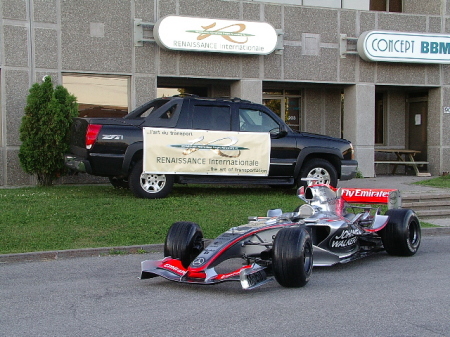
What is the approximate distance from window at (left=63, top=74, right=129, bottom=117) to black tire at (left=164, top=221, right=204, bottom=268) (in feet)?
31.8

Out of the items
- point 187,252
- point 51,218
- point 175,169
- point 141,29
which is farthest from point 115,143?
point 187,252

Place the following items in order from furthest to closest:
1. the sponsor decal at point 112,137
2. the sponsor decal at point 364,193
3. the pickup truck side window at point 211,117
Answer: the pickup truck side window at point 211,117
the sponsor decal at point 112,137
the sponsor decal at point 364,193

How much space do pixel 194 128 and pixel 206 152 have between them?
555 mm

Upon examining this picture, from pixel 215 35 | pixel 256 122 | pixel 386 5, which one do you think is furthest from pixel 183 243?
pixel 386 5

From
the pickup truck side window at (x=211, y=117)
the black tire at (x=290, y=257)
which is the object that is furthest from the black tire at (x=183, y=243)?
the pickup truck side window at (x=211, y=117)

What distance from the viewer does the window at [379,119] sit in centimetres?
2165

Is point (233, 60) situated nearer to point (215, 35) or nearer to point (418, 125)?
point (215, 35)

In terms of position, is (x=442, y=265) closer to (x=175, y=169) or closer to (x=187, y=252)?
(x=187, y=252)

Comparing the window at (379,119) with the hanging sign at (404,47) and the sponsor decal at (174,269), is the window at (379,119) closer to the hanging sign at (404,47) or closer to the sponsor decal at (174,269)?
the hanging sign at (404,47)

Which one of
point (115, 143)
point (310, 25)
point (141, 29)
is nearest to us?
point (115, 143)

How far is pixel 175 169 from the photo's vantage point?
1330cm

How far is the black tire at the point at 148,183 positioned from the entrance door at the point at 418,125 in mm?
10752

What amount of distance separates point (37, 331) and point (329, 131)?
1614cm

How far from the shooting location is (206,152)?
1346 cm
